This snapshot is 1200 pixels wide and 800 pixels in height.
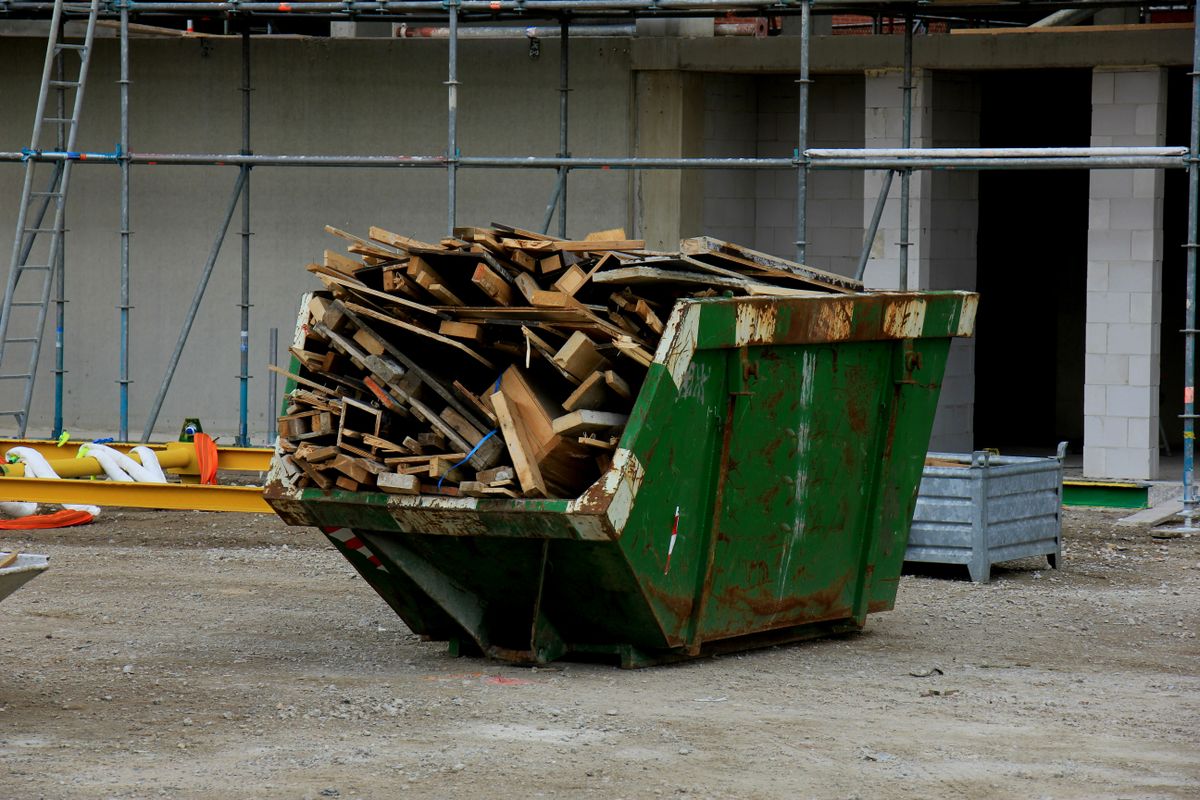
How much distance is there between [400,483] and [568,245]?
1.20 meters

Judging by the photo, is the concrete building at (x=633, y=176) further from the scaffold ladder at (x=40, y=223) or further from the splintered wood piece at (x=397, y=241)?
the splintered wood piece at (x=397, y=241)

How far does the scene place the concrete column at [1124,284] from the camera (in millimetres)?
13992

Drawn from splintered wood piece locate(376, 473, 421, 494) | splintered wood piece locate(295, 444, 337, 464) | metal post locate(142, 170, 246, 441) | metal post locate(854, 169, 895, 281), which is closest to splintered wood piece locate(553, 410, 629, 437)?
splintered wood piece locate(376, 473, 421, 494)

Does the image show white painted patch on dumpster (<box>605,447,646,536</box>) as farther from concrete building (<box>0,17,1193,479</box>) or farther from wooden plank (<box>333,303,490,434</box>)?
concrete building (<box>0,17,1193,479</box>)

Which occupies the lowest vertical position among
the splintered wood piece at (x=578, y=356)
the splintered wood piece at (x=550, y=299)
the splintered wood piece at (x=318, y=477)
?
the splintered wood piece at (x=318, y=477)

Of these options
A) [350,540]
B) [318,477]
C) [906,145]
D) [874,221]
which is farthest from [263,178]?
[318,477]

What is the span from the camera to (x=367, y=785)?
587 cm

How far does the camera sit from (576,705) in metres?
6.98

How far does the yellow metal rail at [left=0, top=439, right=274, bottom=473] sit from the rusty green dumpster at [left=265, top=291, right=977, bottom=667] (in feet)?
18.1

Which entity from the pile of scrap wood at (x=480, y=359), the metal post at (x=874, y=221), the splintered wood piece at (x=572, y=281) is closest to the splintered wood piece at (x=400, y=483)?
the pile of scrap wood at (x=480, y=359)

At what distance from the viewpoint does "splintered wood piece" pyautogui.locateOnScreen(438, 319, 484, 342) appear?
7262 mm

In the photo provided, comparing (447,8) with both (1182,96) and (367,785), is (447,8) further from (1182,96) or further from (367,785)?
(367,785)

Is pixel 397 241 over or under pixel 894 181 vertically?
under

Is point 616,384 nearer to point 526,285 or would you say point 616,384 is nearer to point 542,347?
point 542,347
